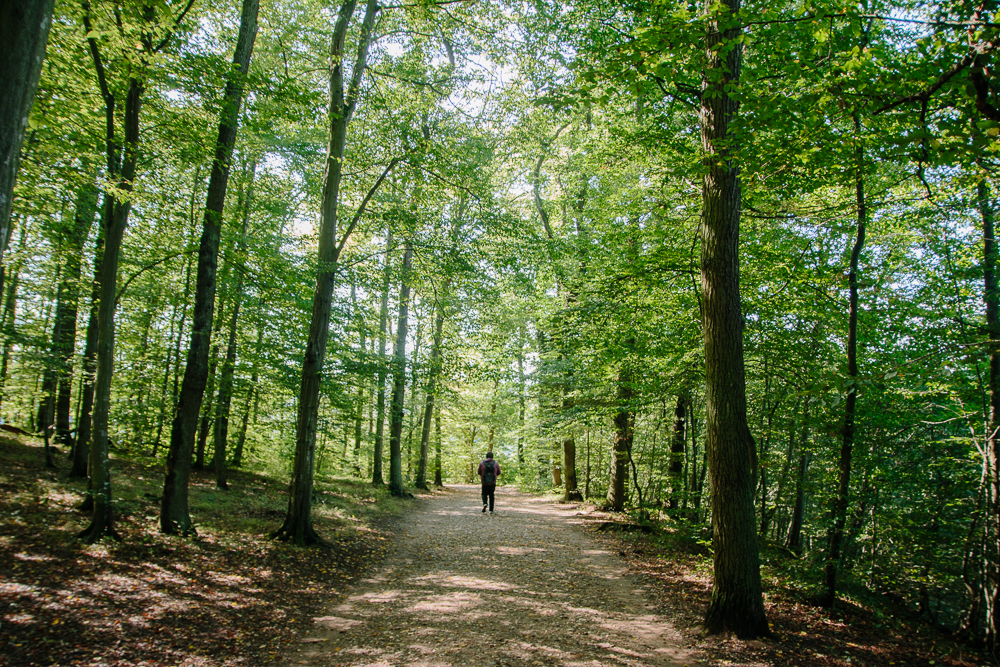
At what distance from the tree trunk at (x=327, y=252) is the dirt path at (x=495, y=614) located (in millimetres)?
2434

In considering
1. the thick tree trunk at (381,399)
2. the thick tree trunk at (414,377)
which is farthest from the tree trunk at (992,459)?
the thick tree trunk at (414,377)

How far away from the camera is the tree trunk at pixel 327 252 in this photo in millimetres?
8797

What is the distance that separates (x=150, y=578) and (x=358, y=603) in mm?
2424

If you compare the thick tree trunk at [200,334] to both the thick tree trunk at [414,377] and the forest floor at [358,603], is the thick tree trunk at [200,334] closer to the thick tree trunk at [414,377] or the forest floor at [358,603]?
the forest floor at [358,603]

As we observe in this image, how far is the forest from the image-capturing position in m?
4.78

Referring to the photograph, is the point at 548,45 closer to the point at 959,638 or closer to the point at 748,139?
the point at 748,139

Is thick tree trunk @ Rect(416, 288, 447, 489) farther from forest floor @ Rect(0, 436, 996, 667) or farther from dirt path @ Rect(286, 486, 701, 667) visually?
forest floor @ Rect(0, 436, 996, 667)

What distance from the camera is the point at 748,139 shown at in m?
4.97

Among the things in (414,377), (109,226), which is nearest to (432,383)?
(414,377)

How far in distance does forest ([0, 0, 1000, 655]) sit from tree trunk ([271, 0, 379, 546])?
59 millimetres

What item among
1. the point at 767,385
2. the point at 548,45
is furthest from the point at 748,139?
the point at 548,45

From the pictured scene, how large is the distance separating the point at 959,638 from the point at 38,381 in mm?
21726

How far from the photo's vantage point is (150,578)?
225 inches

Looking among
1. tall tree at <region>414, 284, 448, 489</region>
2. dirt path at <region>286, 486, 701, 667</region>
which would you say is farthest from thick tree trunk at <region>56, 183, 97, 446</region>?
tall tree at <region>414, 284, 448, 489</region>
